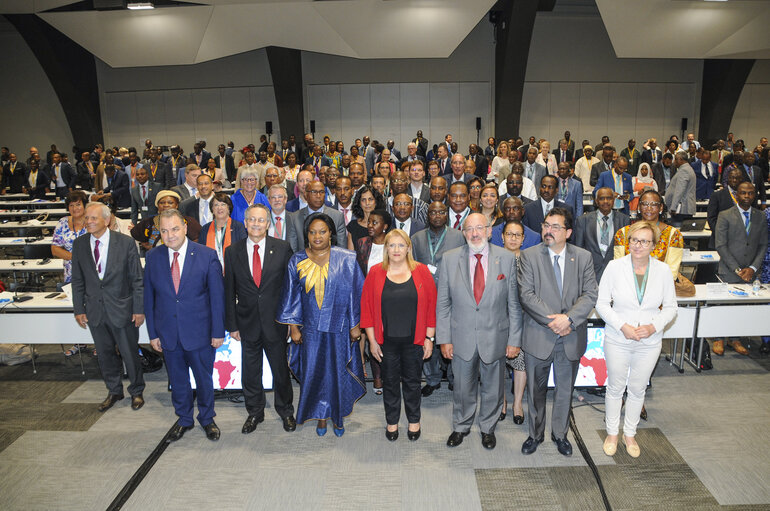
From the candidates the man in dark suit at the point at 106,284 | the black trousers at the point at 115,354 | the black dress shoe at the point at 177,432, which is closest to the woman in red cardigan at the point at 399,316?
the black dress shoe at the point at 177,432

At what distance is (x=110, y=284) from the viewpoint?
4.46 metres

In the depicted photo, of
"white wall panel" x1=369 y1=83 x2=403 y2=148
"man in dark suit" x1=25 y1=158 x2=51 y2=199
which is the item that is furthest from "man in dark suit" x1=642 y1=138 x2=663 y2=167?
"man in dark suit" x1=25 y1=158 x2=51 y2=199

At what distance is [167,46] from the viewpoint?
47.7 ft

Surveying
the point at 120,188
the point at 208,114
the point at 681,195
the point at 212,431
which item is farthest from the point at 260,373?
the point at 208,114

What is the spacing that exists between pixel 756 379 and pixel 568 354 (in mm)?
2600

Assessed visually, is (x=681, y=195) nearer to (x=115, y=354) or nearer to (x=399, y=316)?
(x=399, y=316)

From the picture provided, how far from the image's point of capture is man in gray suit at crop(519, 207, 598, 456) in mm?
3576

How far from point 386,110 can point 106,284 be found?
1480 centimetres

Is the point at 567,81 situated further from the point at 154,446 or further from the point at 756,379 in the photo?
the point at 154,446

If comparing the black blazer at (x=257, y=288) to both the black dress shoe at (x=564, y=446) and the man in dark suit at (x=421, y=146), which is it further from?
the man in dark suit at (x=421, y=146)

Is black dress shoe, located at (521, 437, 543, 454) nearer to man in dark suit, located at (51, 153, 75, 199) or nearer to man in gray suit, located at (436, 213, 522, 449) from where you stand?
man in gray suit, located at (436, 213, 522, 449)

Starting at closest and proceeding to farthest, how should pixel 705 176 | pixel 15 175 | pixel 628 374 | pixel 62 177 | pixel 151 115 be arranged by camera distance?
pixel 628 374
pixel 705 176
pixel 62 177
pixel 15 175
pixel 151 115

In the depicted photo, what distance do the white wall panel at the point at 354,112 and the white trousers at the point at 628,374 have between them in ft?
50.9

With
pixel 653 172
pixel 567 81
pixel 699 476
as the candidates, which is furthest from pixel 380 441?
pixel 567 81
